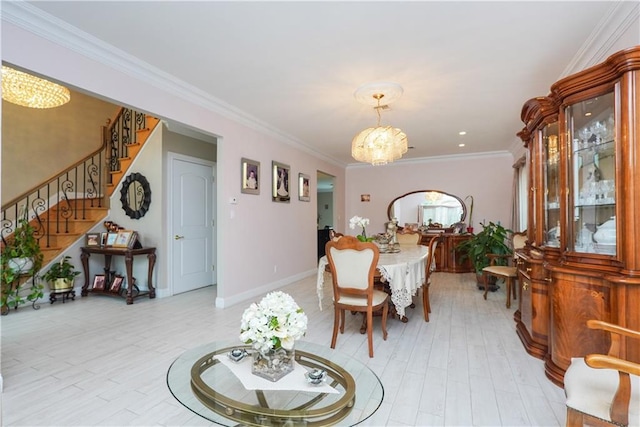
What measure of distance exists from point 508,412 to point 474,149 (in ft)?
17.9

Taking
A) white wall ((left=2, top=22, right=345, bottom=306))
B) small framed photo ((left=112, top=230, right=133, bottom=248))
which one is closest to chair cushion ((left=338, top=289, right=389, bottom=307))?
white wall ((left=2, top=22, right=345, bottom=306))

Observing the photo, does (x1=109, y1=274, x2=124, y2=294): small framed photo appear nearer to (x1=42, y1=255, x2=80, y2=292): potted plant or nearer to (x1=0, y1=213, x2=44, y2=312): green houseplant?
(x1=42, y1=255, x2=80, y2=292): potted plant

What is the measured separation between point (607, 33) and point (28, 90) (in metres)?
5.60

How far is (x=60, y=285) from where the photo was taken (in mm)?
4180

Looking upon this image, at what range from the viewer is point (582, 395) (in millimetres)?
1318

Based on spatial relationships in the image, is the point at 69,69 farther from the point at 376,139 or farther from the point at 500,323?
the point at 500,323

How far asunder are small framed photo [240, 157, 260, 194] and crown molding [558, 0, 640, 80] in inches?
147

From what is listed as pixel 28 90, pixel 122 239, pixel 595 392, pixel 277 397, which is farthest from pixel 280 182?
pixel 595 392

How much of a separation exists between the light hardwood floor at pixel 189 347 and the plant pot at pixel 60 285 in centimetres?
22

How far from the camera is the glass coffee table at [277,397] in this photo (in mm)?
1214

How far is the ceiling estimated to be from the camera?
82.2 inches

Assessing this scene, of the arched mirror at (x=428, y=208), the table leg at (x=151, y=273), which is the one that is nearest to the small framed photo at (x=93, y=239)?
the table leg at (x=151, y=273)

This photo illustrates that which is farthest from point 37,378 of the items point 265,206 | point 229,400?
point 265,206

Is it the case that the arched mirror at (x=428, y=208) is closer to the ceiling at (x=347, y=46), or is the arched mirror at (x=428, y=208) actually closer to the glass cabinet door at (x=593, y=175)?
the ceiling at (x=347, y=46)
